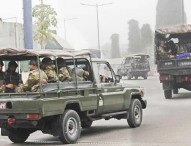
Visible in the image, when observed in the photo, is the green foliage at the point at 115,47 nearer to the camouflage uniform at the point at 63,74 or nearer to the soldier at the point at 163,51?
the soldier at the point at 163,51

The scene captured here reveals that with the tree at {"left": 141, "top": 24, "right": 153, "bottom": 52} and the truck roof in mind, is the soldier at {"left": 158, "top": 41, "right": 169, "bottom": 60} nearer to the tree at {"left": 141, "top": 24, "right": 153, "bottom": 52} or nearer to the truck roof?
the truck roof

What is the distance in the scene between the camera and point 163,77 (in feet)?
68.2

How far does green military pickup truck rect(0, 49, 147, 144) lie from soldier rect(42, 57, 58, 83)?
0.14 metres

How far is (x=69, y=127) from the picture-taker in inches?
391

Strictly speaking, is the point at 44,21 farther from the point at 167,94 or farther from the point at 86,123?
the point at 86,123

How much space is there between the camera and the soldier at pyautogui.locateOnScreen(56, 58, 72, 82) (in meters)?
10.3

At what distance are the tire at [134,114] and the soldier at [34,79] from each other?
303cm

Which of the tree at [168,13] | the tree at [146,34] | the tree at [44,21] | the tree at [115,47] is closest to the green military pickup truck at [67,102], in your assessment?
the tree at [44,21]

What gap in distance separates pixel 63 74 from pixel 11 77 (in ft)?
3.55

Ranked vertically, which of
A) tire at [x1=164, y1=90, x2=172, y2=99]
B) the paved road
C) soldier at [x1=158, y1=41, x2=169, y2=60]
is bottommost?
the paved road

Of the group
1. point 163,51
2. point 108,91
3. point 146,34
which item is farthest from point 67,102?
point 146,34

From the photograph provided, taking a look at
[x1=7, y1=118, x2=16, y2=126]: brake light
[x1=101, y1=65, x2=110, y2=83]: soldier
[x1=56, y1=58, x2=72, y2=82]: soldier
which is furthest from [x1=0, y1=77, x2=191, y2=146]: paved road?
[x1=56, y1=58, x2=72, y2=82]: soldier

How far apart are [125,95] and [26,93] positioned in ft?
10.4

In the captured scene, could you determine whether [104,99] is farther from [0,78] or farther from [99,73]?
[0,78]
